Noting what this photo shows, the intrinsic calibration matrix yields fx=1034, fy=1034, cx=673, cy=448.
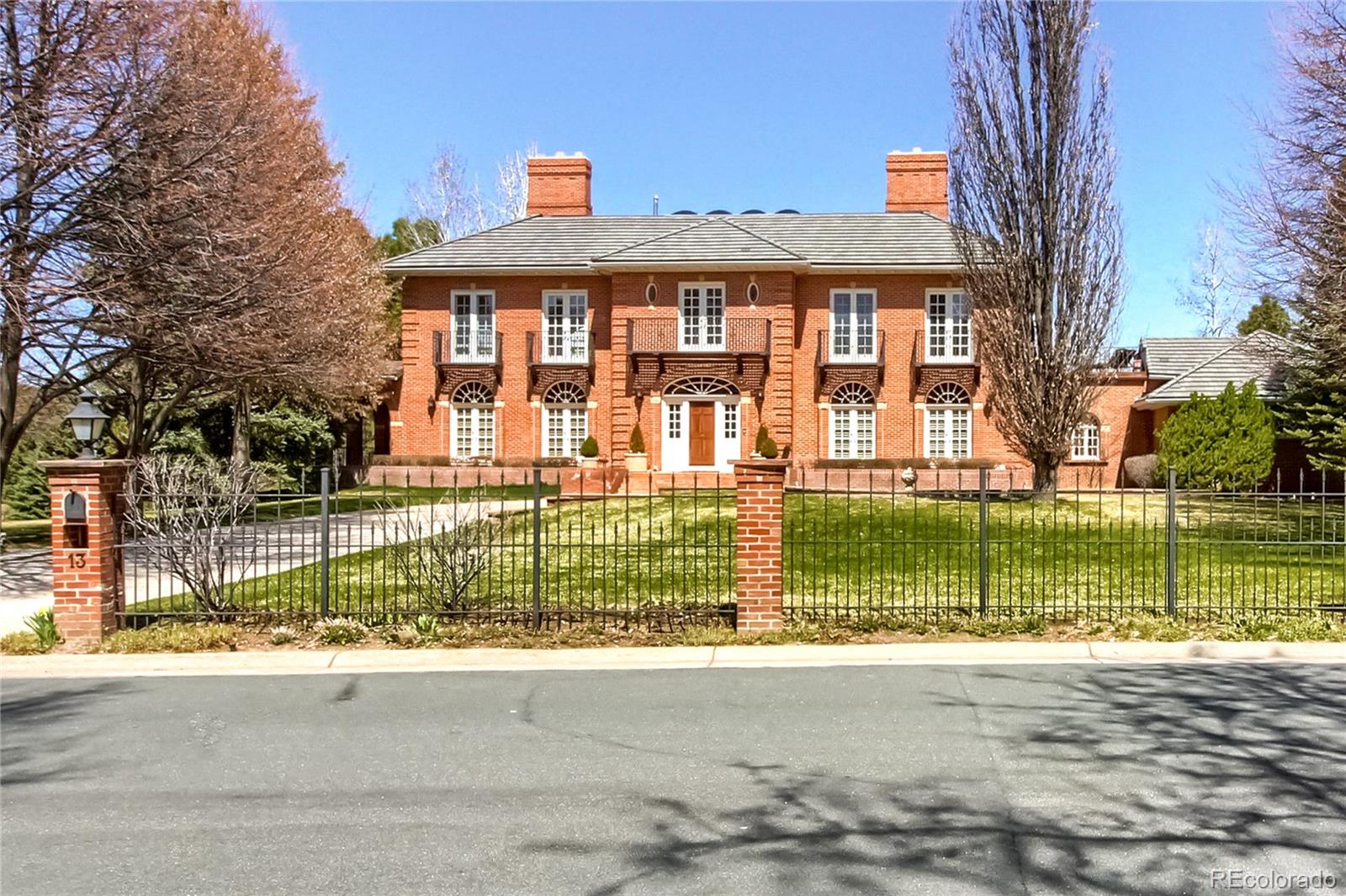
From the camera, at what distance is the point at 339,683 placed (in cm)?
837

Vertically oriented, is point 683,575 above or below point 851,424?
below

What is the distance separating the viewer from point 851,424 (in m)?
34.1

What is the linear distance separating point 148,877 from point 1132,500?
24.2 meters

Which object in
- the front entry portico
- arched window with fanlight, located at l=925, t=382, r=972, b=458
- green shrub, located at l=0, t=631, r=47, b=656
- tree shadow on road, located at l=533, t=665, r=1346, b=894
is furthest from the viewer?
arched window with fanlight, located at l=925, t=382, r=972, b=458

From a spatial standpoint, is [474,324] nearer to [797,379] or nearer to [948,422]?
[797,379]

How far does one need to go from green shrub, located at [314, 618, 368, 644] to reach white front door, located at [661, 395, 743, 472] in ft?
77.7

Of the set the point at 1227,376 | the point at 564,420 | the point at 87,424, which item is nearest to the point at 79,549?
the point at 87,424

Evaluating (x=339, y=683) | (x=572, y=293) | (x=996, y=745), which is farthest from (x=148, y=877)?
(x=572, y=293)

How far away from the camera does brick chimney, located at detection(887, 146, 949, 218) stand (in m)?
37.3

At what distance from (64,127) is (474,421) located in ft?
68.0

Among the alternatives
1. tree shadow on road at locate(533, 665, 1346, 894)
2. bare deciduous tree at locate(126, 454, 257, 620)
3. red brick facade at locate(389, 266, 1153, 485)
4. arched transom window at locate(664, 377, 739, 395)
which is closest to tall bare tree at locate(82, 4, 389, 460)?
bare deciduous tree at locate(126, 454, 257, 620)

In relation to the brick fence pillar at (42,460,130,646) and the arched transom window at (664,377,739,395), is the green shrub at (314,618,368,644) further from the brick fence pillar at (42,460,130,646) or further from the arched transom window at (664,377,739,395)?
the arched transom window at (664,377,739,395)

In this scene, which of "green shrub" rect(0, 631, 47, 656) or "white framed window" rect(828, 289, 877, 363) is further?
"white framed window" rect(828, 289, 877, 363)

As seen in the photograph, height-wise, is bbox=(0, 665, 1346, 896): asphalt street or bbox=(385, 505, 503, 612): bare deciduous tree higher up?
bbox=(385, 505, 503, 612): bare deciduous tree
